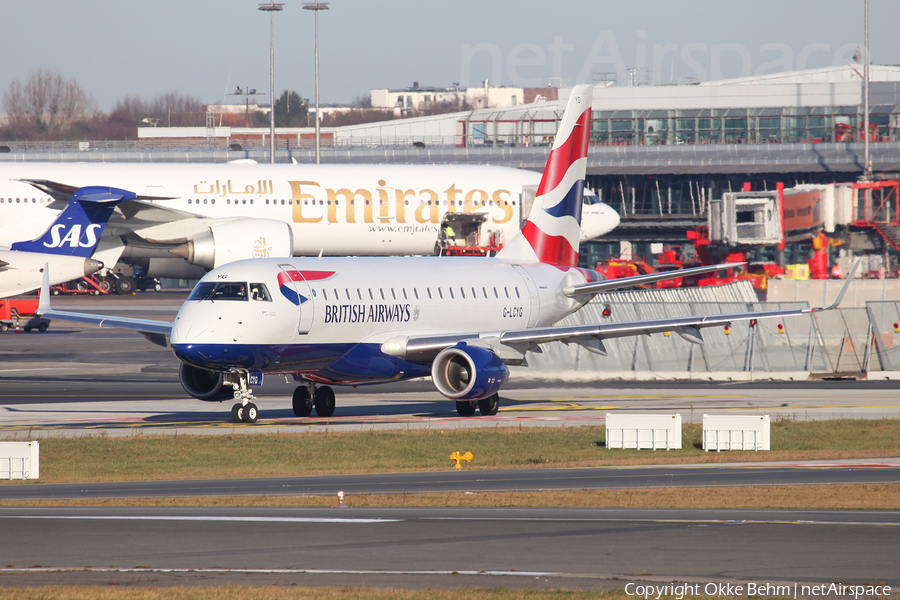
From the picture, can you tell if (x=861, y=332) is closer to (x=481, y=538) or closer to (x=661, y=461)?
(x=661, y=461)

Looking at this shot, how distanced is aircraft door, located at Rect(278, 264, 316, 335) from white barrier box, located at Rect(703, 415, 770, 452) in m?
9.20

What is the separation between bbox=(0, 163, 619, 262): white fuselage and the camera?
5691cm

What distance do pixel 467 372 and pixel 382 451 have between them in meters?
4.57

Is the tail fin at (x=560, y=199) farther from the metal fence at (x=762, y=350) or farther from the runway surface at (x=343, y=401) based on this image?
the metal fence at (x=762, y=350)

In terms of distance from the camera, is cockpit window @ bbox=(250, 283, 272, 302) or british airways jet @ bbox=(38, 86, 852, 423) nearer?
british airways jet @ bbox=(38, 86, 852, 423)

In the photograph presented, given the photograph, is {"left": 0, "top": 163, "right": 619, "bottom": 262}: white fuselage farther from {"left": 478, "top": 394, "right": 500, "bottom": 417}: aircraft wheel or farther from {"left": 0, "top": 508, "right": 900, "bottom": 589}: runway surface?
{"left": 0, "top": 508, "right": 900, "bottom": 589}: runway surface

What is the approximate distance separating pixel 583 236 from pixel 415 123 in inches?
2627

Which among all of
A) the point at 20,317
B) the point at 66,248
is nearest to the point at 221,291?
the point at 66,248

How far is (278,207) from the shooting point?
58.0m

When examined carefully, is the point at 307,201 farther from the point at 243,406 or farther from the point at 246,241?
the point at 243,406

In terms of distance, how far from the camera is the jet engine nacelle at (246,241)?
54.5 metres

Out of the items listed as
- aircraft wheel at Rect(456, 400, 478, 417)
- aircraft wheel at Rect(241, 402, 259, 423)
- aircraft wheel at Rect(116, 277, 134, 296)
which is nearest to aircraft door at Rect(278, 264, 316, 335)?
aircraft wheel at Rect(241, 402, 259, 423)

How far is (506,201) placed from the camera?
60.2m

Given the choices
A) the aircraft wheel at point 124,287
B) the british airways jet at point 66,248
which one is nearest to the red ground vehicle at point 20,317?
the british airways jet at point 66,248
